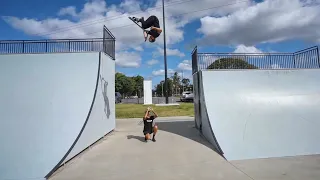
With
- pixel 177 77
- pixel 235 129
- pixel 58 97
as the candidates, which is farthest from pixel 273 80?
pixel 177 77

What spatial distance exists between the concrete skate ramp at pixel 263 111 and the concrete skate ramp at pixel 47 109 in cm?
458

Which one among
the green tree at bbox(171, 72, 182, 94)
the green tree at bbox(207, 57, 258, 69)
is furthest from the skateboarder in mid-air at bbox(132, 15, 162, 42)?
the green tree at bbox(171, 72, 182, 94)

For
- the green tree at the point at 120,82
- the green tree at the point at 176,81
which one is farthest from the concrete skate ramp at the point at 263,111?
the green tree at the point at 176,81

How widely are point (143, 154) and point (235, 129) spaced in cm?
348

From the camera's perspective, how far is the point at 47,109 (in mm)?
7820

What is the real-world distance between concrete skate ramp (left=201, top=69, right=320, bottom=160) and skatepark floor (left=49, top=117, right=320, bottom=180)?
0.56 meters

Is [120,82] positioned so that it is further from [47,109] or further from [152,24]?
[152,24]

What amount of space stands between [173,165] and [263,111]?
4653mm

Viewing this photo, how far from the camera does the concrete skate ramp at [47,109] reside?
6.27 meters

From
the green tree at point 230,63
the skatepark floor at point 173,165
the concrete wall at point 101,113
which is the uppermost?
the green tree at point 230,63

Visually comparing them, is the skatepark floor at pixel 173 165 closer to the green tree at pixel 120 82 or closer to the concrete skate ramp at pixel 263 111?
the concrete skate ramp at pixel 263 111

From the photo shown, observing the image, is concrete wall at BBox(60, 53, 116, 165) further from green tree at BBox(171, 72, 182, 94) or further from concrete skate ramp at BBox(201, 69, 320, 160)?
green tree at BBox(171, 72, 182, 94)

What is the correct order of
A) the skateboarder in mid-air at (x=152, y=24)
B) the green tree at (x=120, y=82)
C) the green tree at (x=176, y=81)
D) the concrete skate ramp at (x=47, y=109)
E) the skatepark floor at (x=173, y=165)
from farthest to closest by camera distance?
1. the green tree at (x=176, y=81)
2. the green tree at (x=120, y=82)
3. the skateboarder in mid-air at (x=152, y=24)
4. the concrete skate ramp at (x=47, y=109)
5. the skatepark floor at (x=173, y=165)

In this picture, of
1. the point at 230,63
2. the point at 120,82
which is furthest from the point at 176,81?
the point at 230,63
